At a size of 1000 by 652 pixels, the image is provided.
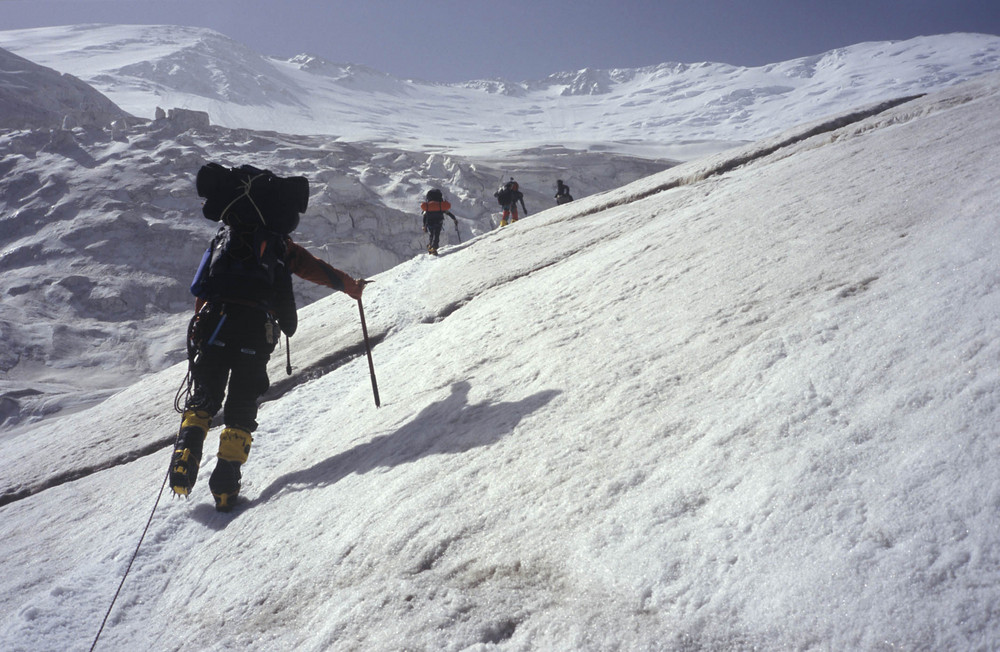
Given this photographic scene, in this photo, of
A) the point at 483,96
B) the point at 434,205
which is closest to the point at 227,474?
the point at 434,205

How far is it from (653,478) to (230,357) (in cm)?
245

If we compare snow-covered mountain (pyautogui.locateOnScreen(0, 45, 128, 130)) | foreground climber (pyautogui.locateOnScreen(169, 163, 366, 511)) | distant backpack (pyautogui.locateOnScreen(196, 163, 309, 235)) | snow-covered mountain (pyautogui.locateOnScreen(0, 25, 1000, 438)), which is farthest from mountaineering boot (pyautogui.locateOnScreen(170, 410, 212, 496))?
snow-covered mountain (pyautogui.locateOnScreen(0, 45, 128, 130))

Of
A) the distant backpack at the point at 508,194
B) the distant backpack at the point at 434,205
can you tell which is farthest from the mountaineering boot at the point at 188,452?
the distant backpack at the point at 508,194

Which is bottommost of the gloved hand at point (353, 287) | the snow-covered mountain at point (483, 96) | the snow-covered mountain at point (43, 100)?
the gloved hand at point (353, 287)

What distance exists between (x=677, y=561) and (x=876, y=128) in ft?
17.7

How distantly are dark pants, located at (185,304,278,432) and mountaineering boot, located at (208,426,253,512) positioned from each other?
0.17 metres

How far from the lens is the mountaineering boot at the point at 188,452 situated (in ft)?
9.42

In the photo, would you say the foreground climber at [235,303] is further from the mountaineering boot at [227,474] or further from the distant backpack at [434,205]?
A: the distant backpack at [434,205]

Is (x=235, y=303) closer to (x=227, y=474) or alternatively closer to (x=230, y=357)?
(x=230, y=357)

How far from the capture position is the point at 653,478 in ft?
5.55

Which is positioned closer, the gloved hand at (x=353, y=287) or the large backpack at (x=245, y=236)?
the large backpack at (x=245, y=236)

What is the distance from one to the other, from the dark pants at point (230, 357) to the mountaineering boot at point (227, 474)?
171 millimetres

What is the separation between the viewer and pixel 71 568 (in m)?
2.62

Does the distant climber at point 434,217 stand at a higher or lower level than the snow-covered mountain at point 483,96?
lower
